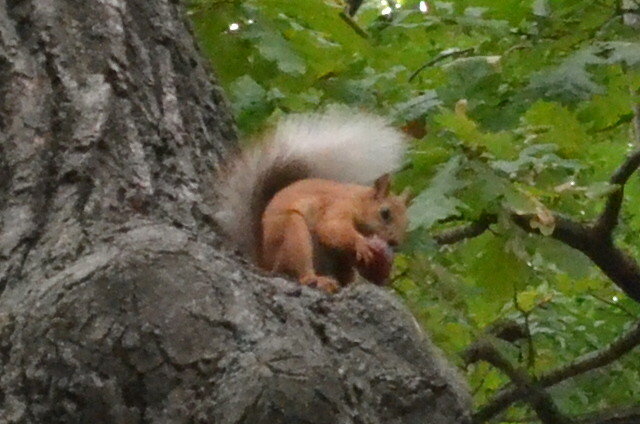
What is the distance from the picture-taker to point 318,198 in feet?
8.12

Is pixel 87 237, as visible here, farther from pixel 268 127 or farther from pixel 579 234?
pixel 579 234

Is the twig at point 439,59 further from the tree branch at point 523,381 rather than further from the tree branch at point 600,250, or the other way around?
the tree branch at point 523,381

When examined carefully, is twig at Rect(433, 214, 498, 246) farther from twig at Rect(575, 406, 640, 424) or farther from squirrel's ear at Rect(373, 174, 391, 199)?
twig at Rect(575, 406, 640, 424)

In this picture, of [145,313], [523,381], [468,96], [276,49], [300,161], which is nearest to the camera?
[145,313]

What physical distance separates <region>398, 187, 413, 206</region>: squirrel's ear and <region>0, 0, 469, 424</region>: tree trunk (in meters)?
0.74

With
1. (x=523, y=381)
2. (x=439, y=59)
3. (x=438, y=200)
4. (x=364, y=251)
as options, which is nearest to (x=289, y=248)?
(x=364, y=251)

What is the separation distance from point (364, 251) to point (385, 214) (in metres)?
0.37

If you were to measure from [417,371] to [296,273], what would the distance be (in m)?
0.78

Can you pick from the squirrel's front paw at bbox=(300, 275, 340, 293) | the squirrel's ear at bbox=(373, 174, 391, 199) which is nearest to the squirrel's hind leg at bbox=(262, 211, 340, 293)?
the squirrel's front paw at bbox=(300, 275, 340, 293)

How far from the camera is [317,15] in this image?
234cm

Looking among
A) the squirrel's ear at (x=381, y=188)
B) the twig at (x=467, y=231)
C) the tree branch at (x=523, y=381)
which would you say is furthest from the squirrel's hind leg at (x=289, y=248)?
the tree branch at (x=523, y=381)

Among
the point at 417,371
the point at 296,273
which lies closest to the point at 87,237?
the point at 417,371

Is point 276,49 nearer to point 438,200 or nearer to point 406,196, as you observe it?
point 406,196

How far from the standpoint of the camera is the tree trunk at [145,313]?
135 centimetres
